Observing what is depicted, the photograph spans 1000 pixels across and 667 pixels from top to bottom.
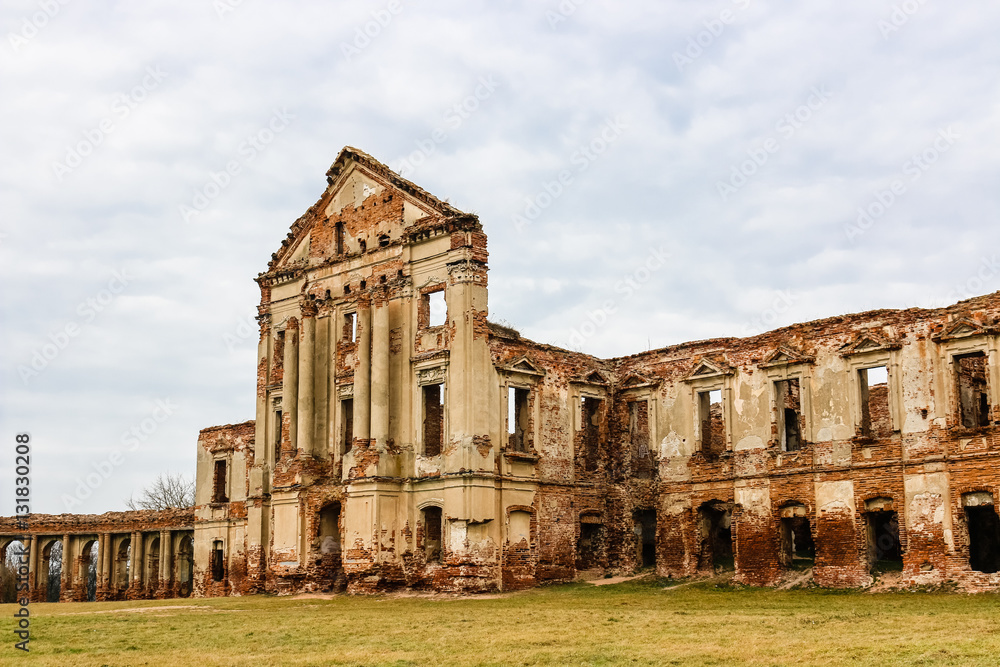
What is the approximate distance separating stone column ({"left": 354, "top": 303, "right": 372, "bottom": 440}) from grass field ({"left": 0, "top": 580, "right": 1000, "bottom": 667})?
5.05m

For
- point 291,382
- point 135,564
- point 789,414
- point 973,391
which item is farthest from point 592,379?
point 135,564

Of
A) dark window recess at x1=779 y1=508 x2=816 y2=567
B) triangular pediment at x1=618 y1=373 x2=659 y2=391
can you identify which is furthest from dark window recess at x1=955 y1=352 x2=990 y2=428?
triangular pediment at x1=618 y1=373 x2=659 y2=391

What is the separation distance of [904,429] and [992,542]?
325cm

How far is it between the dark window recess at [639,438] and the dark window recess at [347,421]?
24.2 feet

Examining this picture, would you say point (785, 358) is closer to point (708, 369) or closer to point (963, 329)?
point (708, 369)

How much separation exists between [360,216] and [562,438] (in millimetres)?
8161

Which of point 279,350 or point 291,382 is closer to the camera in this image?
point 291,382

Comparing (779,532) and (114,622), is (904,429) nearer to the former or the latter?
(779,532)

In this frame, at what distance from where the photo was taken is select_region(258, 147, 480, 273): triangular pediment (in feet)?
93.1

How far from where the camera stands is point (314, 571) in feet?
93.4

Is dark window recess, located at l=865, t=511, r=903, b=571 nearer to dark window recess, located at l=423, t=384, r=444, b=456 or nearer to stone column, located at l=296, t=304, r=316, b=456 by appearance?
dark window recess, located at l=423, t=384, r=444, b=456

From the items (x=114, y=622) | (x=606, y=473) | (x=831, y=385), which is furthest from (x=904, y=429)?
(x=114, y=622)

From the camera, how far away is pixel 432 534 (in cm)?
2725

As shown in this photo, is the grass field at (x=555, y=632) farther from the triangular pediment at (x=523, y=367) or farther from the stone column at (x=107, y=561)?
the stone column at (x=107, y=561)
